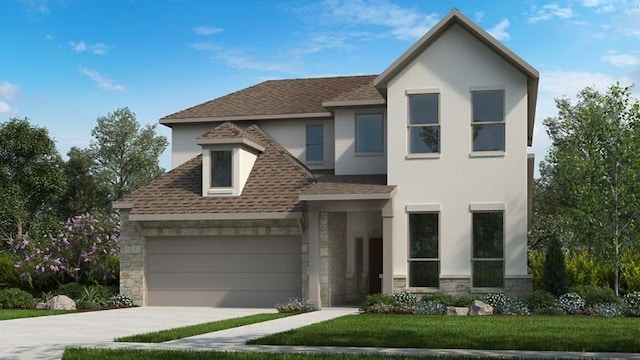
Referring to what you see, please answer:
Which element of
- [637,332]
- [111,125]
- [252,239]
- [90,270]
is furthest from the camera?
[111,125]

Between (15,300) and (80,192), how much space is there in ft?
73.8

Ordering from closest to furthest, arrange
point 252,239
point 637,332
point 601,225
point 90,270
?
1. point 637,332
2. point 601,225
3. point 252,239
4. point 90,270

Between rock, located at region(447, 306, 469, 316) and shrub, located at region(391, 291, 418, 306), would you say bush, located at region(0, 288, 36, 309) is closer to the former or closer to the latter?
shrub, located at region(391, 291, 418, 306)

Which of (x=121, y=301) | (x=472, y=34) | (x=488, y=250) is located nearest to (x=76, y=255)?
(x=121, y=301)

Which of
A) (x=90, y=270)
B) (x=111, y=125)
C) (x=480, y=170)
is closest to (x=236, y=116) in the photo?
(x=90, y=270)

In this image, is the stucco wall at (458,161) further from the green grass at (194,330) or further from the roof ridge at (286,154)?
the green grass at (194,330)

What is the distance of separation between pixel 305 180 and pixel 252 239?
2324 millimetres

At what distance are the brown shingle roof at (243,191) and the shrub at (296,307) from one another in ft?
8.53

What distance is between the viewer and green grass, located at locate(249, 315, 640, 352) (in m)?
13.5

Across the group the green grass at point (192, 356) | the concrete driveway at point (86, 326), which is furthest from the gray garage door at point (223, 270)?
the green grass at point (192, 356)

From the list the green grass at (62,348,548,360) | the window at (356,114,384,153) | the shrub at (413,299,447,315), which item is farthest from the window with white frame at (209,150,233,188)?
the green grass at (62,348,548,360)

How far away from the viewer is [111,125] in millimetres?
51250

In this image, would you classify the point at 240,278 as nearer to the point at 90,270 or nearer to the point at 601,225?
the point at 90,270

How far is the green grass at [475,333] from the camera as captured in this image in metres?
13.5
